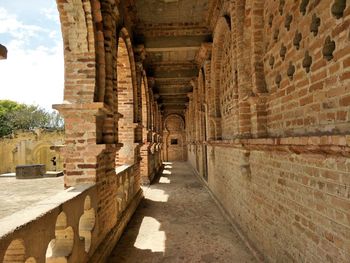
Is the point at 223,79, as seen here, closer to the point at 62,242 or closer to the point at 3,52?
the point at 62,242

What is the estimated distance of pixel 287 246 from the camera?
3143 mm

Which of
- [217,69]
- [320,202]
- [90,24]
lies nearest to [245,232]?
[320,202]

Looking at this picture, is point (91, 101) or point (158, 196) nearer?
point (91, 101)

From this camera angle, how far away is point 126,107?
27.7ft

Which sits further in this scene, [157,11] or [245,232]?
[157,11]

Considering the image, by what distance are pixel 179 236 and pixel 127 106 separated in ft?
14.9

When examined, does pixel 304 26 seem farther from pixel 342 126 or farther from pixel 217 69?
pixel 217 69

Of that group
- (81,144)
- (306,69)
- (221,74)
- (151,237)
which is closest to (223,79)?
(221,74)

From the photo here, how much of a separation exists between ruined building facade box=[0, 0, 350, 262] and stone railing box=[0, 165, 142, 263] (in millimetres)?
15

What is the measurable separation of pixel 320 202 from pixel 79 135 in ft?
11.1

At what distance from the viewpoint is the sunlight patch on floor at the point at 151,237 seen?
477cm

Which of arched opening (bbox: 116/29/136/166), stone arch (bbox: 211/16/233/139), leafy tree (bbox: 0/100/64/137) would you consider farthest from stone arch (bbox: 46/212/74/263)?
leafy tree (bbox: 0/100/64/137)

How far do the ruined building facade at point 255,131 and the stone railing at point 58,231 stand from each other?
0.05 ft

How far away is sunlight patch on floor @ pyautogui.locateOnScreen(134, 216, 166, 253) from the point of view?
4769 mm
